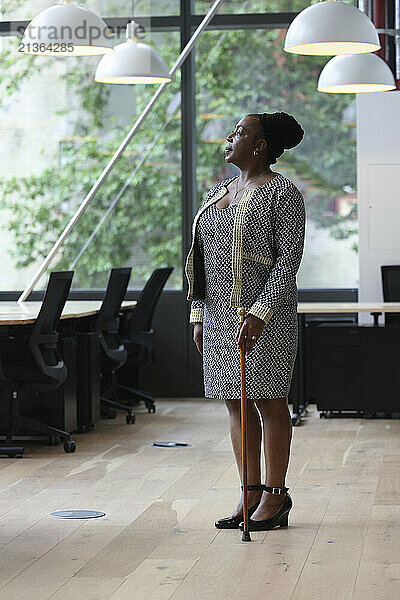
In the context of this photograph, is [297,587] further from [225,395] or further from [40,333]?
[40,333]

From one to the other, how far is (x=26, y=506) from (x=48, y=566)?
1.05 meters

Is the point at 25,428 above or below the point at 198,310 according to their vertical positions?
below

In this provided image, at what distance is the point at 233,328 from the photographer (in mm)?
4332

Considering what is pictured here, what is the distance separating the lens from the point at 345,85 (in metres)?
7.63

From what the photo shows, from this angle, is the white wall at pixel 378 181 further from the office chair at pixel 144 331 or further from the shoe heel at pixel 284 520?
the shoe heel at pixel 284 520

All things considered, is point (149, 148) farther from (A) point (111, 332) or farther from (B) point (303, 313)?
(B) point (303, 313)

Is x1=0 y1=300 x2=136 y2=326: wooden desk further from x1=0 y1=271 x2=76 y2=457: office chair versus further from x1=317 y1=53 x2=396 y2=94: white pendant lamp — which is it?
x1=317 y1=53 x2=396 y2=94: white pendant lamp

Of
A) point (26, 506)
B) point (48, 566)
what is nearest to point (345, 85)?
point (26, 506)

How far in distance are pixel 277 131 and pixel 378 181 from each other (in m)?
4.54

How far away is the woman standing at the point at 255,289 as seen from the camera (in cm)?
428

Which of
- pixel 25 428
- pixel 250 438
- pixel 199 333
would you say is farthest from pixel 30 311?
pixel 250 438

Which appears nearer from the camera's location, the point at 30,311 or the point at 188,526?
the point at 188,526

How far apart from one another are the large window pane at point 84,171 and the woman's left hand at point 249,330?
16.9ft

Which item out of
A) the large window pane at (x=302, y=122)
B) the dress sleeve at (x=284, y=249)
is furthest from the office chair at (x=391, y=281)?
the dress sleeve at (x=284, y=249)
